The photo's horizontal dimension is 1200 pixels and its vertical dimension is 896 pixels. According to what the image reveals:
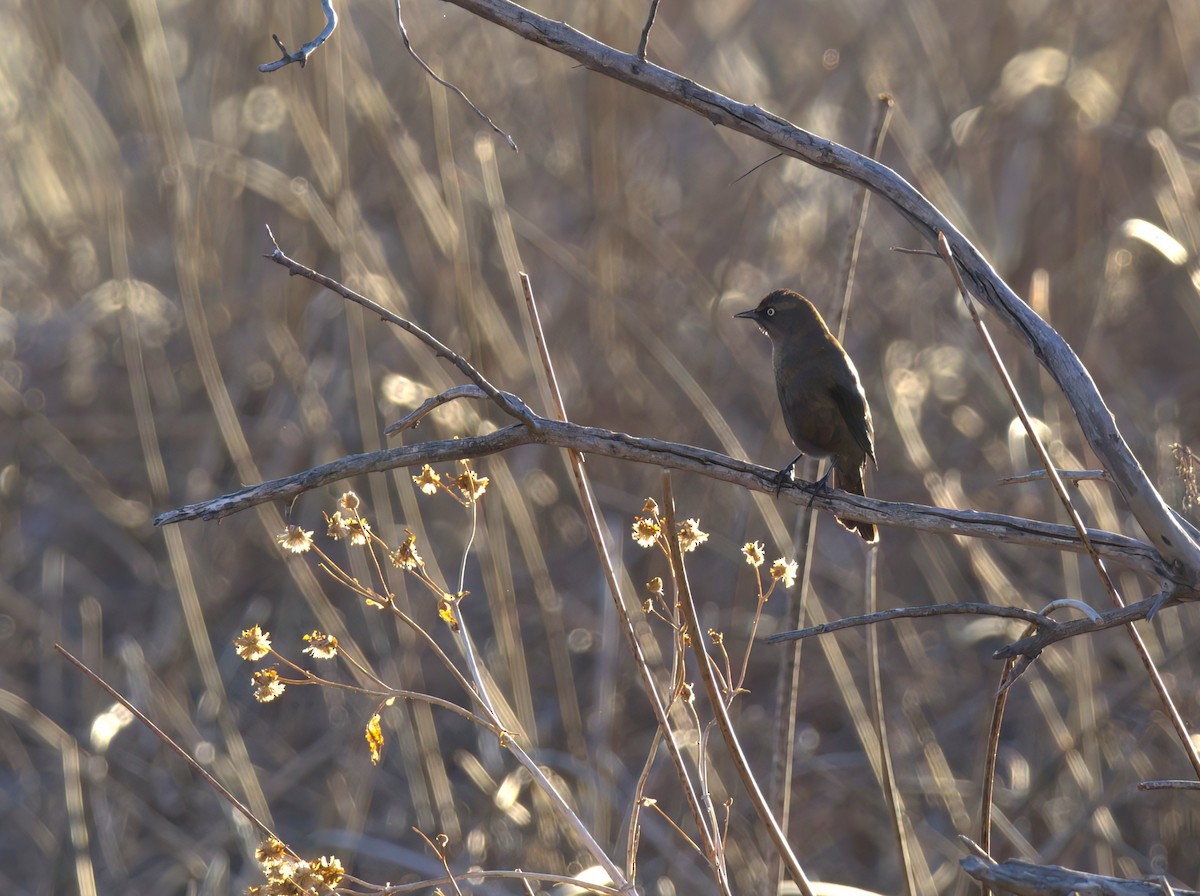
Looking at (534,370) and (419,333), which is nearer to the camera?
(419,333)

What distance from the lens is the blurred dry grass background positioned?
4.11 m

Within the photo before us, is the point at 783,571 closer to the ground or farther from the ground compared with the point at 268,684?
farther from the ground

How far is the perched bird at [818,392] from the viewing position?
3418 mm

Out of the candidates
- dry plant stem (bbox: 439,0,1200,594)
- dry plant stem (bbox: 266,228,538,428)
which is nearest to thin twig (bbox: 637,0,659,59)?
dry plant stem (bbox: 439,0,1200,594)

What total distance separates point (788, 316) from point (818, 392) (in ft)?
0.93

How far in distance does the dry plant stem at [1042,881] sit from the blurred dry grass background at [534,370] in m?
2.36

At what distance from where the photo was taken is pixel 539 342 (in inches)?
76.2

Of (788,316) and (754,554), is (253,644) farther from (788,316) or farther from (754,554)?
(788,316)

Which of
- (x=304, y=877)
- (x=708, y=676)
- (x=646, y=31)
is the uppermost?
(x=646, y=31)

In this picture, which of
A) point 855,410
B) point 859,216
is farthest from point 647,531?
point 855,410

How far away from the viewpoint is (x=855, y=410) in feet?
11.1

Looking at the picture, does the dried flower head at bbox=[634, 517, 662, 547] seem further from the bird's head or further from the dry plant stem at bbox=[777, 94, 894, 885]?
the bird's head

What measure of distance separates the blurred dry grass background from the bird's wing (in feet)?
1.91

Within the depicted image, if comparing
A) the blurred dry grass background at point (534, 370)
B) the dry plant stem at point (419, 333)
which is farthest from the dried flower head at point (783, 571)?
the blurred dry grass background at point (534, 370)
